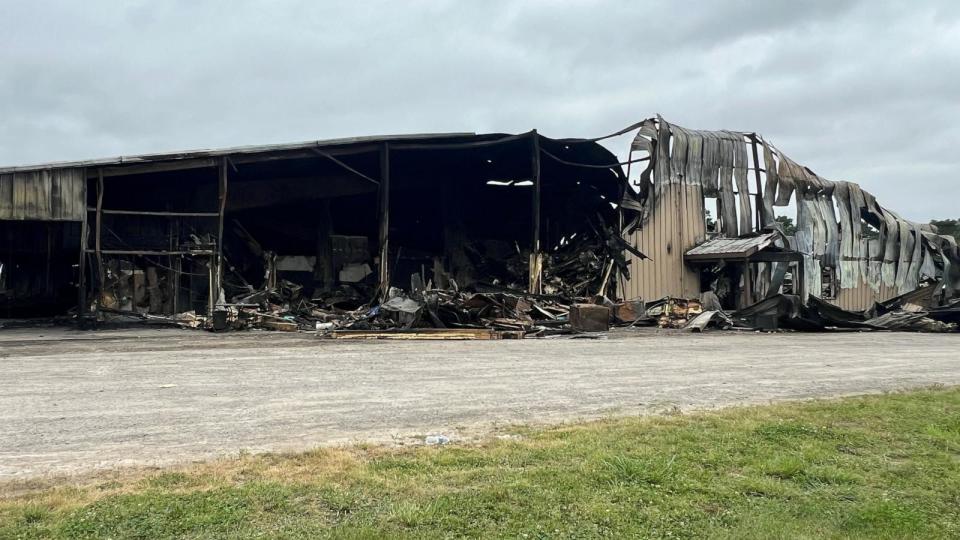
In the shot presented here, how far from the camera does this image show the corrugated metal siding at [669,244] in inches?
1021

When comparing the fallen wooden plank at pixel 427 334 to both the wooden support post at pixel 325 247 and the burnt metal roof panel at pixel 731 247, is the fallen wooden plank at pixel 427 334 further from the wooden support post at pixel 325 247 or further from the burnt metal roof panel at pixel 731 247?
the burnt metal roof panel at pixel 731 247

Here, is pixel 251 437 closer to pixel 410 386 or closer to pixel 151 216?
pixel 410 386

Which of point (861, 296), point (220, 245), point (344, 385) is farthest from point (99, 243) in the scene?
point (861, 296)

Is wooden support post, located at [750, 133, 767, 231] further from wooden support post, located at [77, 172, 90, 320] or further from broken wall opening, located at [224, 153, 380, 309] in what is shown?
wooden support post, located at [77, 172, 90, 320]

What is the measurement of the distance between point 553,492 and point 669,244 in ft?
77.7

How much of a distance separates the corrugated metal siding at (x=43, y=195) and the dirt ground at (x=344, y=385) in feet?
11.3

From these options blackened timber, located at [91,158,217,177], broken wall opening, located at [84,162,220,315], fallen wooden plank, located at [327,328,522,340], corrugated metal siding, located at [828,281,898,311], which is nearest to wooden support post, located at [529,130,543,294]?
fallen wooden plank, located at [327,328,522,340]

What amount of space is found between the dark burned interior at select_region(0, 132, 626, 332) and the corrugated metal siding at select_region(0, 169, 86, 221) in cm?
57

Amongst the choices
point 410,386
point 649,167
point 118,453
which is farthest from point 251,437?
point 649,167

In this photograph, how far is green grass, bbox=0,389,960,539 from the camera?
3828 millimetres

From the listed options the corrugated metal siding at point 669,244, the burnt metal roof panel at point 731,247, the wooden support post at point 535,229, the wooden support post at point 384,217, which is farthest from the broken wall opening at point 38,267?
the burnt metal roof panel at point 731,247

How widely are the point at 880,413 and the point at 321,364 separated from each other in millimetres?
7821

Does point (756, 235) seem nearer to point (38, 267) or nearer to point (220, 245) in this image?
A: point (220, 245)

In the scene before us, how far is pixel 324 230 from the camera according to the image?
26531 millimetres
